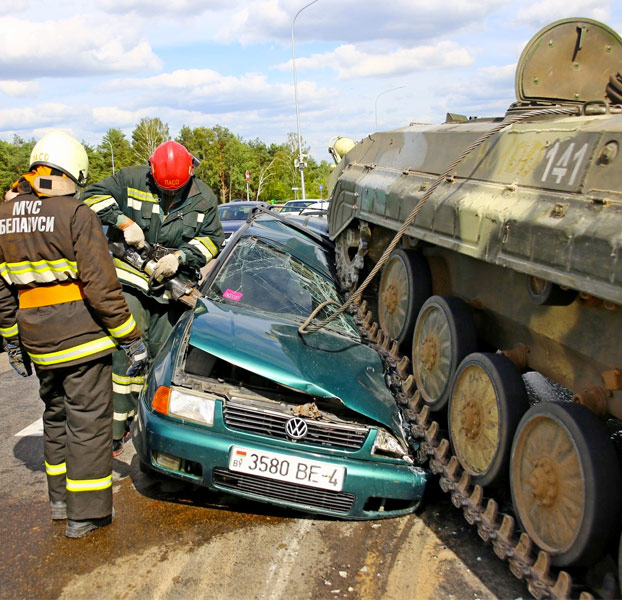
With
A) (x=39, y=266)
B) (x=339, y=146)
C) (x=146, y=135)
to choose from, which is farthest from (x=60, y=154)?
(x=146, y=135)

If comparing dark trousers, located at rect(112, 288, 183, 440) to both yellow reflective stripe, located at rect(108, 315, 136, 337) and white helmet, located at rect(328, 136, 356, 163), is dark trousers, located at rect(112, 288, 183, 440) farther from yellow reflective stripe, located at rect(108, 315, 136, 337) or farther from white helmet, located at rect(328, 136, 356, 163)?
white helmet, located at rect(328, 136, 356, 163)

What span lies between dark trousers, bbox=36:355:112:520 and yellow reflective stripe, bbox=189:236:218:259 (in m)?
1.53

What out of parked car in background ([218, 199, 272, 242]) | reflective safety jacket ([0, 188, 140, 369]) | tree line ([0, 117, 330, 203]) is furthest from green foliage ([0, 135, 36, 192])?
reflective safety jacket ([0, 188, 140, 369])

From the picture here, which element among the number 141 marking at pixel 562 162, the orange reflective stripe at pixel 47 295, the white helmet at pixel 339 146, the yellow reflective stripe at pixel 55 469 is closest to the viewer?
the number 141 marking at pixel 562 162

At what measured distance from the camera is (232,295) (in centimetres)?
493

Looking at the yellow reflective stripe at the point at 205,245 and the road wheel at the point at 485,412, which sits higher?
the yellow reflective stripe at the point at 205,245

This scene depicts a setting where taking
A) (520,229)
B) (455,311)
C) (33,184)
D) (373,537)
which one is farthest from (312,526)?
(33,184)

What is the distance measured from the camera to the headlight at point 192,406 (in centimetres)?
367

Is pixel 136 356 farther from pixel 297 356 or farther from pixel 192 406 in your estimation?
pixel 297 356

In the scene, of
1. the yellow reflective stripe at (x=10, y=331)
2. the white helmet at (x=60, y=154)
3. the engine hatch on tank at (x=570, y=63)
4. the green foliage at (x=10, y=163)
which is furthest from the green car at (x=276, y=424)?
the green foliage at (x=10, y=163)

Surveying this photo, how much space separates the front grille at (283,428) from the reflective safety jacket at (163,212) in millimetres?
1626

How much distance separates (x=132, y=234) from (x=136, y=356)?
1.10 m

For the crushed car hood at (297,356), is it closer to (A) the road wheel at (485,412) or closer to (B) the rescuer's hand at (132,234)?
(A) the road wheel at (485,412)

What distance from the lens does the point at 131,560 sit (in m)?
3.39
